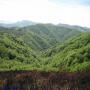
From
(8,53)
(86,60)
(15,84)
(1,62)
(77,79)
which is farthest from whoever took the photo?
(8,53)

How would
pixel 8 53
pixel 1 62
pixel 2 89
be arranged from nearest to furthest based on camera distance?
pixel 2 89 → pixel 1 62 → pixel 8 53

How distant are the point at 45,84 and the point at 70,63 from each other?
274 ft

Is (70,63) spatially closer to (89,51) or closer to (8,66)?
(89,51)

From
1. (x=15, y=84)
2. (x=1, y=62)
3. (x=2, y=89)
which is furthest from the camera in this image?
(x=1, y=62)

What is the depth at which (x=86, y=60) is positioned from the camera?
98.8 m

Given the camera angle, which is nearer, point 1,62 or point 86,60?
point 86,60

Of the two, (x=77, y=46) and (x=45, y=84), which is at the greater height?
(x=45, y=84)

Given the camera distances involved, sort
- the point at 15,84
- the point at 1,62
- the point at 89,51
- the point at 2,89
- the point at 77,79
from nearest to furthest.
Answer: the point at 2,89 → the point at 15,84 → the point at 77,79 → the point at 89,51 → the point at 1,62

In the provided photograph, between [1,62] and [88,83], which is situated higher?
[88,83]

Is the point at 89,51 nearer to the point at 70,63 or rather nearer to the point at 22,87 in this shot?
the point at 70,63

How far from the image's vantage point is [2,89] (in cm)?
1688

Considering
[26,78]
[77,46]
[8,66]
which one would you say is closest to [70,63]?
[8,66]

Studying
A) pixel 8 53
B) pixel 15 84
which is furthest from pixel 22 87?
pixel 8 53

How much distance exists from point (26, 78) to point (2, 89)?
13.9 feet
